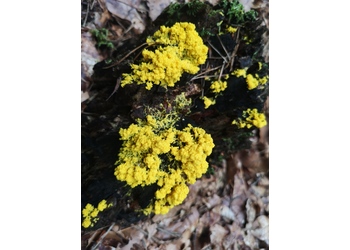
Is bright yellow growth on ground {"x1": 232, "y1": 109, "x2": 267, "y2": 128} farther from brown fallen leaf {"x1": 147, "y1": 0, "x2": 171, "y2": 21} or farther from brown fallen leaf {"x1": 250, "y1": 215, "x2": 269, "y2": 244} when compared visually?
brown fallen leaf {"x1": 147, "y1": 0, "x2": 171, "y2": 21}

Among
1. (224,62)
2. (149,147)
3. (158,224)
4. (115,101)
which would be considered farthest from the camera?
(158,224)

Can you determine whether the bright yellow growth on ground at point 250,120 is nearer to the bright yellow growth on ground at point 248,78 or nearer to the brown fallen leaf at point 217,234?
the bright yellow growth on ground at point 248,78

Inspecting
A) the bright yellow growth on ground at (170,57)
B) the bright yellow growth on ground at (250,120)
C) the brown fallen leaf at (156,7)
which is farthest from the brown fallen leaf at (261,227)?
the brown fallen leaf at (156,7)

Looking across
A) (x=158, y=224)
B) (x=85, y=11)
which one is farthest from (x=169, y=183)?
(x=85, y=11)

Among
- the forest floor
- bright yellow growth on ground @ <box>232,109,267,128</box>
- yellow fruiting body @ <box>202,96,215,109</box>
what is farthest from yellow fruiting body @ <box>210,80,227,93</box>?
the forest floor

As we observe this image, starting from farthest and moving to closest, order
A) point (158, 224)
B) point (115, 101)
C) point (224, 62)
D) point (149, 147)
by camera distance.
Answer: point (158, 224) → point (224, 62) → point (115, 101) → point (149, 147)

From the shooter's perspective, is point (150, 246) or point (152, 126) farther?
point (150, 246)

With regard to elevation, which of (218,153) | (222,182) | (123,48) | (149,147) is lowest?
(222,182)
